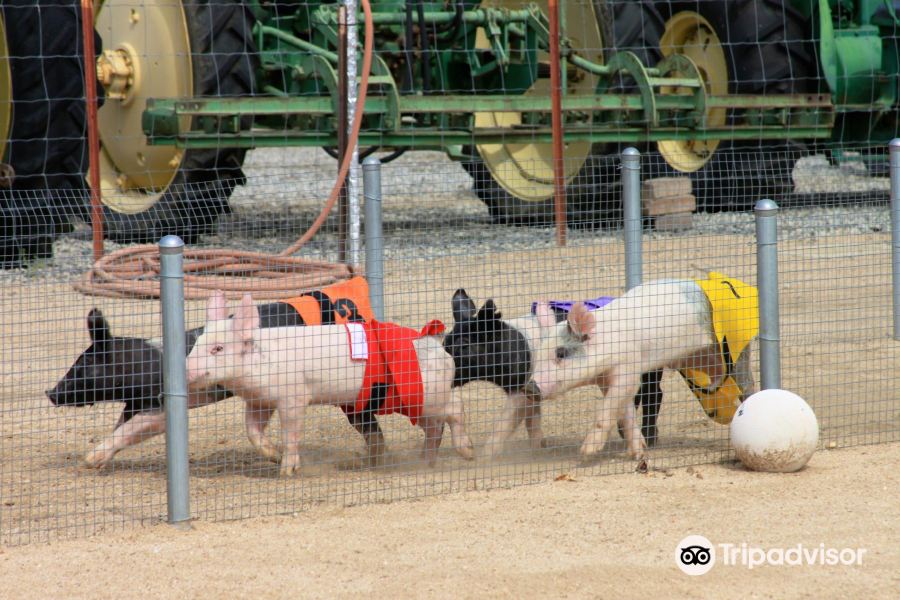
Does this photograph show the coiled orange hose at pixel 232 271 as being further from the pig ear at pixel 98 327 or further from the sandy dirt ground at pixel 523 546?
the sandy dirt ground at pixel 523 546

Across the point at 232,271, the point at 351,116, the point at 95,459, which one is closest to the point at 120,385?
the point at 95,459

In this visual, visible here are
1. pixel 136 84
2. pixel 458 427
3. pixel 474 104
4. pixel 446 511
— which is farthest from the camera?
pixel 136 84

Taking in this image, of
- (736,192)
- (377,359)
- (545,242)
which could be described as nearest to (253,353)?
(377,359)

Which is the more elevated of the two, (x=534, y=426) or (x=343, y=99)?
(x=343, y=99)

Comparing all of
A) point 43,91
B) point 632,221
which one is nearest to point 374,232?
point 632,221

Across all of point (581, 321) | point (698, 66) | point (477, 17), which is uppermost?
point (477, 17)

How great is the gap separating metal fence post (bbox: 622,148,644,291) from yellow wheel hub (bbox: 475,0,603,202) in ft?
18.3

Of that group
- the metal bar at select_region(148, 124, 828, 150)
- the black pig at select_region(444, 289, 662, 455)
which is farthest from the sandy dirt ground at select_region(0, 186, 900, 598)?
the metal bar at select_region(148, 124, 828, 150)

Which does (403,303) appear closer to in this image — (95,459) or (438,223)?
(95,459)

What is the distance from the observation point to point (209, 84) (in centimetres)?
1114

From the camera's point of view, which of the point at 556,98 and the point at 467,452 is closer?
the point at 467,452

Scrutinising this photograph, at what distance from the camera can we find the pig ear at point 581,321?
544cm

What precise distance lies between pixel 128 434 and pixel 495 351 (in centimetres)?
157

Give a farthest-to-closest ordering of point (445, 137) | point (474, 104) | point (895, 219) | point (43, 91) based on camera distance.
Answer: point (445, 137), point (474, 104), point (43, 91), point (895, 219)
